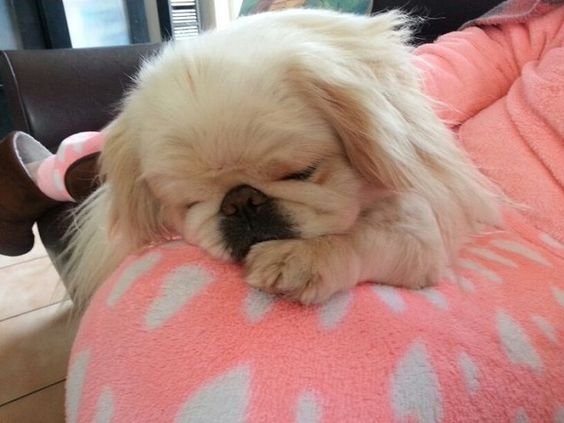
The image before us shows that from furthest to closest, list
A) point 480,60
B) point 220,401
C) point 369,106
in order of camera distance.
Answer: point 480,60 < point 369,106 < point 220,401

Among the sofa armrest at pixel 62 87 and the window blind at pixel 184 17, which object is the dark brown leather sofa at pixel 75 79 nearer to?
the sofa armrest at pixel 62 87

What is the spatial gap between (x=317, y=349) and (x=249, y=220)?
24 cm

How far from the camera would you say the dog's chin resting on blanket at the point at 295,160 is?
0.63m

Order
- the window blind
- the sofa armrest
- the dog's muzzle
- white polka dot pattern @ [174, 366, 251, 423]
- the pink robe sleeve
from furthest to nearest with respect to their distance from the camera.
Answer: the window blind < the sofa armrest < the pink robe sleeve < the dog's muzzle < white polka dot pattern @ [174, 366, 251, 423]

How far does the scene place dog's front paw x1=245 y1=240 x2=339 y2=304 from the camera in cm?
55

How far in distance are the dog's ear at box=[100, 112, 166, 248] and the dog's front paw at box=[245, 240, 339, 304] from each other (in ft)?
0.85

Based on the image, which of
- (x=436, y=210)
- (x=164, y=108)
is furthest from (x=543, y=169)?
(x=164, y=108)

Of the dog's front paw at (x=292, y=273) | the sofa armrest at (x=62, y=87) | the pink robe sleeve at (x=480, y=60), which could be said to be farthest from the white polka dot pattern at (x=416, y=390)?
the sofa armrest at (x=62, y=87)

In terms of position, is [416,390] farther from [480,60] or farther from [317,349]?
[480,60]

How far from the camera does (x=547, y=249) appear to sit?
0.81m

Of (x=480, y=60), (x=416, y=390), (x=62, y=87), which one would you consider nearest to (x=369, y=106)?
(x=416, y=390)

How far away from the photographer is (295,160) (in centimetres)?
64

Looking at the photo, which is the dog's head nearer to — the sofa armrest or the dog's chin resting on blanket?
the dog's chin resting on blanket

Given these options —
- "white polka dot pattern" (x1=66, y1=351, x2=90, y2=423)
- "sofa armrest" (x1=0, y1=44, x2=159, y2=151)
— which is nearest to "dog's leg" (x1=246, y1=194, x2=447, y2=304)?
"white polka dot pattern" (x1=66, y1=351, x2=90, y2=423)
